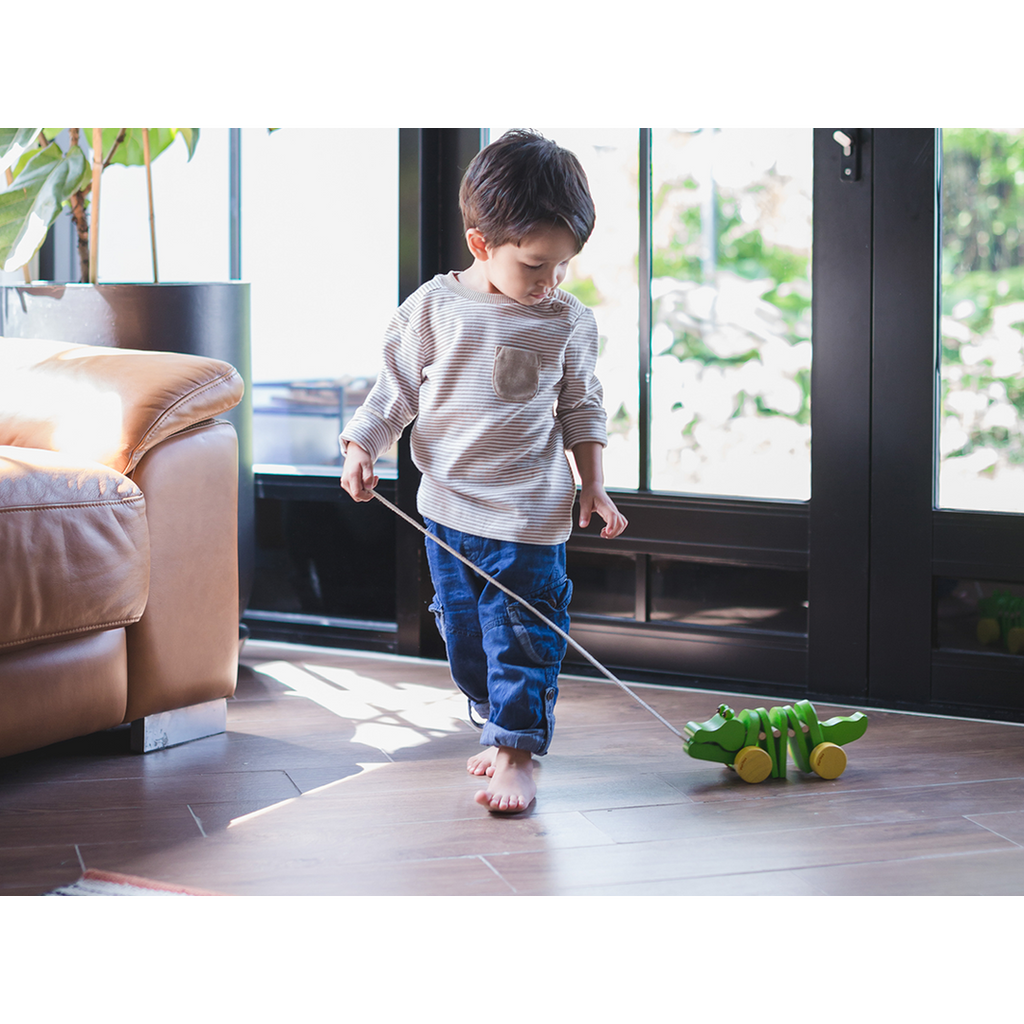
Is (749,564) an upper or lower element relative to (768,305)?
lower

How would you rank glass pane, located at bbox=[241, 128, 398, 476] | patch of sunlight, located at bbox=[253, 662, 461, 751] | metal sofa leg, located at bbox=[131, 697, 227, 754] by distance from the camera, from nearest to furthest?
metal sofa leg, located at bbox=[131, 697, 227, 754] → patch of sunlight, located at bbox=[253, 662, 461, 751] → glass pane, located at bbox=[241, 128, 398, 476]

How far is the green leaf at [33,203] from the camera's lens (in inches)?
87.0

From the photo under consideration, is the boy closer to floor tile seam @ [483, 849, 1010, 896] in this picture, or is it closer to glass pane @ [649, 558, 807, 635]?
floor tile seam @ [483, 849, 1010, 896]

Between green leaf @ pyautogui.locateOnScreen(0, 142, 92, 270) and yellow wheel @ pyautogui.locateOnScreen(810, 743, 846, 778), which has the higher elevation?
green leaf @ pyautogui.locateOnScreen(0, 142, 92, 270)

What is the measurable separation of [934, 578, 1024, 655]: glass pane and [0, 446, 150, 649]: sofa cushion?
1.34 m

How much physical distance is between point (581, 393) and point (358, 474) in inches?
13.7

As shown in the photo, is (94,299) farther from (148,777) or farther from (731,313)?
(731,313)

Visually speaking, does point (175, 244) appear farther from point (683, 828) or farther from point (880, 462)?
point (683, 828)

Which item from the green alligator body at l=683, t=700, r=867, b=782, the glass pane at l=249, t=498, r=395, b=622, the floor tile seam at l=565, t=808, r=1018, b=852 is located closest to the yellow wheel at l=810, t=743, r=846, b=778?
the green alligator body at l=683, t=700, r=867, b=782

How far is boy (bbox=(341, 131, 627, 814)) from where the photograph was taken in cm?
162
